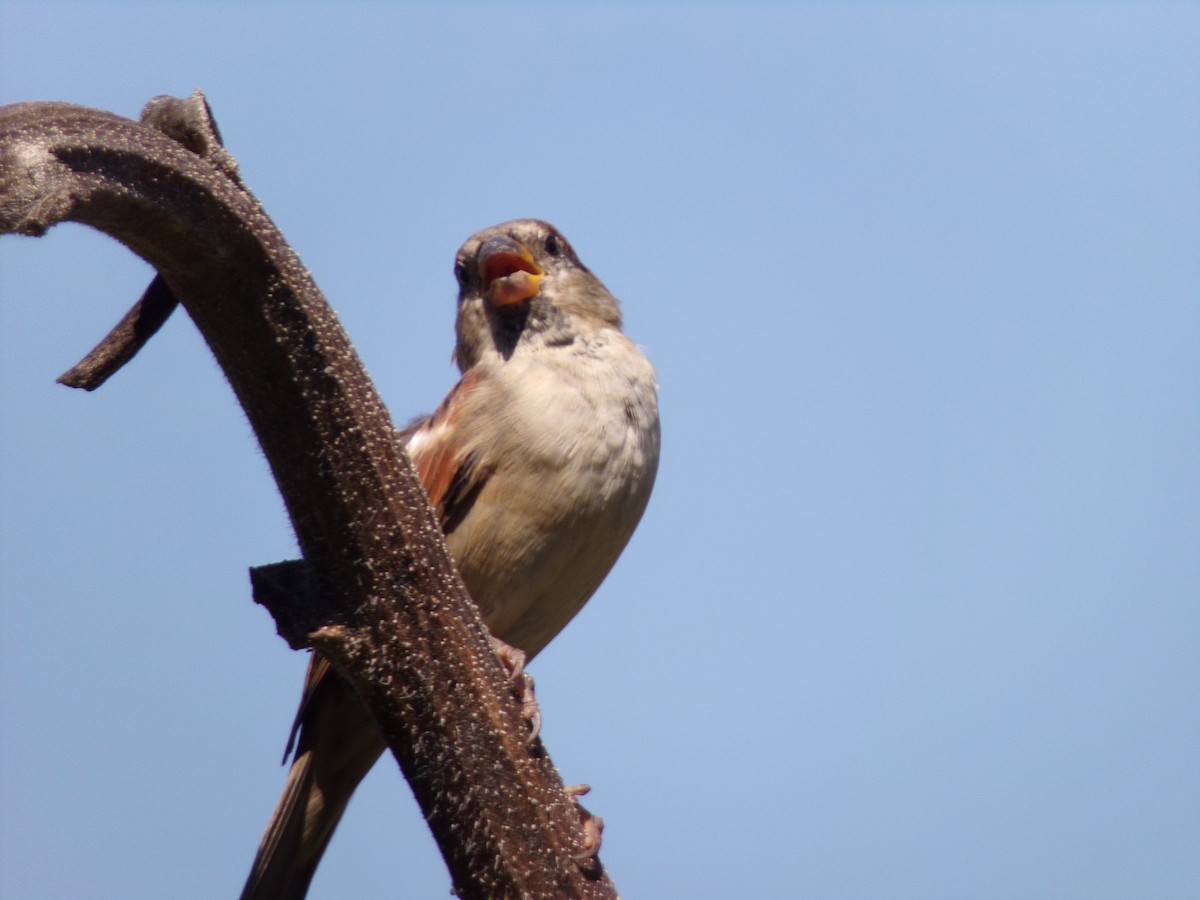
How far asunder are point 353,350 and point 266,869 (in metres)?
2.30

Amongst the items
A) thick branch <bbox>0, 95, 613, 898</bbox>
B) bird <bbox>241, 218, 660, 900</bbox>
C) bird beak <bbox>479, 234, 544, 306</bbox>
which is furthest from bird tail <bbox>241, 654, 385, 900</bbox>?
bird beak <bbox>479, 234, 544, 306</bbox>

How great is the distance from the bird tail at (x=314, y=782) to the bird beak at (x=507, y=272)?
1569 mm

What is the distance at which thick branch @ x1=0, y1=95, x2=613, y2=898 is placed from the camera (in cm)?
262

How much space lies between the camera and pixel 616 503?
14.8 feet

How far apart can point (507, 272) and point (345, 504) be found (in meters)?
2.52

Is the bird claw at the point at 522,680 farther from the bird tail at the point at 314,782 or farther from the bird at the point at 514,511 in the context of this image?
the bird tail at the point at 314,782

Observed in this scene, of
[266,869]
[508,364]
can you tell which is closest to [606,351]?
[508,364]

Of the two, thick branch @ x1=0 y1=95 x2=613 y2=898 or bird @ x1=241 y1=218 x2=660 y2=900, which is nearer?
thick branch @ x1=0 y1=95 x2=613 y2=898

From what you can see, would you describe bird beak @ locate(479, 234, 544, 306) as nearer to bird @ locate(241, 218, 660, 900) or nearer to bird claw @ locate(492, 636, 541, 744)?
bird @ locate(241, 218, 660, 900)

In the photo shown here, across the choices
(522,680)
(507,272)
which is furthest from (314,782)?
(507,272)

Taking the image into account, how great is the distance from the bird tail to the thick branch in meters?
1.45

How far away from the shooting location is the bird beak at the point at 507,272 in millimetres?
5125

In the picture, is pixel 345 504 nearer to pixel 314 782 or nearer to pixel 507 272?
pixel 314 782

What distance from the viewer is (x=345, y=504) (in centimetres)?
284
